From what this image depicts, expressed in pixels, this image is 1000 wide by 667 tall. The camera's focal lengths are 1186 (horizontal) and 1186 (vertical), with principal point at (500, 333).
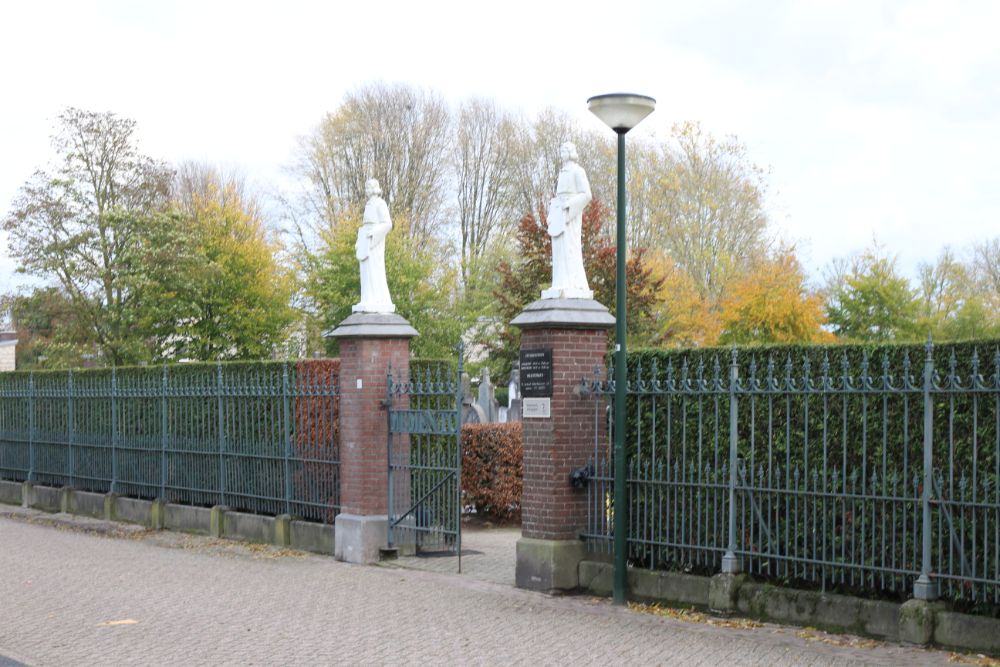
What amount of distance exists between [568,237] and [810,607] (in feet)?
13.6

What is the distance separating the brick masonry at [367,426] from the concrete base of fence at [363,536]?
106 millimetres

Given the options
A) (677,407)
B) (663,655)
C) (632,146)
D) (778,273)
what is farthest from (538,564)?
(632,146)

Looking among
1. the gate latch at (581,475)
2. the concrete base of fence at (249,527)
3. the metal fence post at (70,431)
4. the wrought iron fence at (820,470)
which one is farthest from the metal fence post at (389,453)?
the metal fence post at (70,431)

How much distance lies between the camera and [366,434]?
44.0 ft

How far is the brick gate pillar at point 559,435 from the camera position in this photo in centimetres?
1094

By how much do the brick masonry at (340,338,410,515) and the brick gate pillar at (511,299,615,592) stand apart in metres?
2.73

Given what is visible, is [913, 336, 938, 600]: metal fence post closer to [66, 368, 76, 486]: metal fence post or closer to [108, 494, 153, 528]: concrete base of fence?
[108, 494, 153, 528]: concrete base of fence

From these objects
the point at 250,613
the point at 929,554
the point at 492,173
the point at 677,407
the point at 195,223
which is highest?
the point at 492,173

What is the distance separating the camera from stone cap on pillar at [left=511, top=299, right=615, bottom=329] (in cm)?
1089

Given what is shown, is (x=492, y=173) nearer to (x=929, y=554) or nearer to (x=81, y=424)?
(x=81, y=424)

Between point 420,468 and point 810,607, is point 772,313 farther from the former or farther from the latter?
point 810,607

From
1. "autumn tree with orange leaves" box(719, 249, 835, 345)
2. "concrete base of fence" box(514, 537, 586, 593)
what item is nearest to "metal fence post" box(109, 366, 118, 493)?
"concrete base of fence" box(514, 537, 586, 593)

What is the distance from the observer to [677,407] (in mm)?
10266

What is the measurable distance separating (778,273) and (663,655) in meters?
30.0
